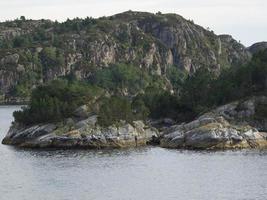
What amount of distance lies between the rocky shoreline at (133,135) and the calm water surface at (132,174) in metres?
3.45

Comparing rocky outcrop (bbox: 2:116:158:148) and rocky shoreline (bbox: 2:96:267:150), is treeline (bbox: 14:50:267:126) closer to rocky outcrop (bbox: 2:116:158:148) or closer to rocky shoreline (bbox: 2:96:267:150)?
rocky outcrop (bbox: 2:116:158:148)

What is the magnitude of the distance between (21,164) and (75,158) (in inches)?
351

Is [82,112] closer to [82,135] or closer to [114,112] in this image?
[114,112]

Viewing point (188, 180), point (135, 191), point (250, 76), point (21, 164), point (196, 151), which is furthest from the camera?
point (250, 76)

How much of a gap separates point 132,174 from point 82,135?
27335 millimetres

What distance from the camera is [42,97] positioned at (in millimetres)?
137125

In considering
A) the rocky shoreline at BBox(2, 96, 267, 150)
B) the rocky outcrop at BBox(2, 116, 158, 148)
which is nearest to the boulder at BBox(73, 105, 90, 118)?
the rocky shoreline at BBox(2, 96, 267, 150)

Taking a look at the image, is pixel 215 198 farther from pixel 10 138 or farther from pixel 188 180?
pixel 10 138

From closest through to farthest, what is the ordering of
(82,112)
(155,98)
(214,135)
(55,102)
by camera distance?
(214,135), (82,112), (55,102), (155,98)

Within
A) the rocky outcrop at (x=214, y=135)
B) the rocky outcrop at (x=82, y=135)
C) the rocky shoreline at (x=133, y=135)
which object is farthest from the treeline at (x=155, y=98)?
the rocky outcrop at (x=214, y=135)

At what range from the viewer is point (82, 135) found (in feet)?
399

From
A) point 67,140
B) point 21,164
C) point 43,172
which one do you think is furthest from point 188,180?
point 67,140

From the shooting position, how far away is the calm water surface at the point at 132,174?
80188 millimetres

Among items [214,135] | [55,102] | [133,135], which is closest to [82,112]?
[55,102]
